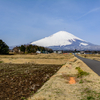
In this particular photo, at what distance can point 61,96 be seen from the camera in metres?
9.43

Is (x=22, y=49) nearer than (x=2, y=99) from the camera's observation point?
No

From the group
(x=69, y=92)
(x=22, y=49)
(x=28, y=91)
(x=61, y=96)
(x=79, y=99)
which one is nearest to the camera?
(x=79, y=99)

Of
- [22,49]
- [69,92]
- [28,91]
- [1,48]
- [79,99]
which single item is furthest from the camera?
[22,49]

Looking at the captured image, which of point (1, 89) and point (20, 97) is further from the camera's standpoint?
point (1, 89)

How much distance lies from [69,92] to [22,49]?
155122 mm

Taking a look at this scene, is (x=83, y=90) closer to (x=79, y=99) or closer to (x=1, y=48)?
(x=79, y=99)

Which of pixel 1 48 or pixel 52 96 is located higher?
pixel 1 48

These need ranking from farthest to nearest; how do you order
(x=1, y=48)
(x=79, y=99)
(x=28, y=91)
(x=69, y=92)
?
(x=1, y=48), (x=28, y=91), (x=69, y=92), (x=79, y=99)

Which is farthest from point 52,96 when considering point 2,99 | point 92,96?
point 2,99

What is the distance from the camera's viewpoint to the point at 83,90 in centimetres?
1080

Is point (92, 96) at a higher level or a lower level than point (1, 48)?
lower

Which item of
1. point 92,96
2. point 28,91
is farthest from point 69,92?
point 28,91

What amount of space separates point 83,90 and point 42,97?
372 centimetres

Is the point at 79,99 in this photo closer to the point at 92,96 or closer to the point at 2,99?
the point at 92,96
